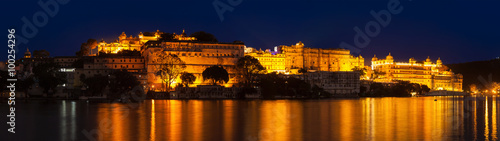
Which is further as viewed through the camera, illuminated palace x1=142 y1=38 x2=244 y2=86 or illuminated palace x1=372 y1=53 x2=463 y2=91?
illuminated palace x1=372 y1=53 x2=463 y2=91

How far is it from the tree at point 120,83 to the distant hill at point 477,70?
371 feet

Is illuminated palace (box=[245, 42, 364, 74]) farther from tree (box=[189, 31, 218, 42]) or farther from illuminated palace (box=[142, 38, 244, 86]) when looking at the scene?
illuminated palace (box=[142, 38, 244, 86])

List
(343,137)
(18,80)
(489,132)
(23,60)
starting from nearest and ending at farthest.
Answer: (343,137)
(489,132)
(18,80)
(23,60)

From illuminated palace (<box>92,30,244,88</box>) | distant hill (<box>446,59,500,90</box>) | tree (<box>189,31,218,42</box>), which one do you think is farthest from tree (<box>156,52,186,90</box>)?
distant hill (<box>446,59,500,90</box>)

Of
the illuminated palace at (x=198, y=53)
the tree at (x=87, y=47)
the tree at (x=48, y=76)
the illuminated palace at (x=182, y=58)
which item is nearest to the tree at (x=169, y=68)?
the illuminated palace at (x=182, y=58)

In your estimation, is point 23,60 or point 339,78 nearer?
point 23,60

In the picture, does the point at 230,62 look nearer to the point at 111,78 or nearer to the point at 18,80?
the point at 111,78

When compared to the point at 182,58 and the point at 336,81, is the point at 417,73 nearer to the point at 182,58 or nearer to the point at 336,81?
the point at 336,81

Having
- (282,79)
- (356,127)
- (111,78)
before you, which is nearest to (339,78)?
(282,79)

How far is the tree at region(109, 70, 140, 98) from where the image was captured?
6250 centimetres

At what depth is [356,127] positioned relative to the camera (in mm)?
25234

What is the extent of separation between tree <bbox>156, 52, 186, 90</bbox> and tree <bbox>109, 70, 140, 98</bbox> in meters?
8.50

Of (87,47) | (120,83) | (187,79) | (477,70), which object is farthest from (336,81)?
(477,70)

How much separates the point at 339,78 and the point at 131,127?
69882 millimetres
